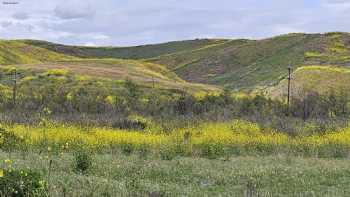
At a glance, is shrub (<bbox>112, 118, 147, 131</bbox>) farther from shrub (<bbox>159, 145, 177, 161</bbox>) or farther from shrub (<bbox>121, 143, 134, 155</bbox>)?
shrub (<bbox>159, 145, 177, 161</bbox>)

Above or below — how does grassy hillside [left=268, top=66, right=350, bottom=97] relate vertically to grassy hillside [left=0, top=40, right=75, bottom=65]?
below

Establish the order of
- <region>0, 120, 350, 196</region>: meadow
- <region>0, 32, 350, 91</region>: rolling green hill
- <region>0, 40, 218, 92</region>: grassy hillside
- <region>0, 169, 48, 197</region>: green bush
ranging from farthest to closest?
<region>0, 32, 350, 91</region>: rolling green hill < <region>0, 40, 218, 92</region>: grassy hillside < <region>0, 120, 350, 196</region>: meadow < <region>0, 169, 48, 197</region>: green bush

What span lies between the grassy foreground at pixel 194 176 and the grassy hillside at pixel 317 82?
4122 centimetres

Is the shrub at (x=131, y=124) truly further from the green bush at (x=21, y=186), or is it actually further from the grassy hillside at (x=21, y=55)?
the grassy hillside at (x=21, y=55)

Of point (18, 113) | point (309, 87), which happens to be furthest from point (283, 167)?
point (309, 87)

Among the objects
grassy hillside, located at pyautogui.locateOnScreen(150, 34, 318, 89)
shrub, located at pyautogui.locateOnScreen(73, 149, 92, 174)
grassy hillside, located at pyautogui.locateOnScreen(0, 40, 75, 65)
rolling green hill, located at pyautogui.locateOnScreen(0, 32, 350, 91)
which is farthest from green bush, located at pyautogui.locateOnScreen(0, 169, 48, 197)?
grassy hillside, located at pyautogui.locateOnScreen(0, 40, 75, 65)

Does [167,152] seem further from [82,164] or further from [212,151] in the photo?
[82,164]

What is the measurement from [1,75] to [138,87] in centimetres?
1615

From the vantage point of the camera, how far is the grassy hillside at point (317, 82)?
6262 cm

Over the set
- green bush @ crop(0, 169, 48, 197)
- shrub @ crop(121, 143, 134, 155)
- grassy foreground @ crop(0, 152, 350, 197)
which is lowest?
shrub @ crop(121, 143, 134, 155)

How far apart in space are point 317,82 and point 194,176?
52593 millimetres

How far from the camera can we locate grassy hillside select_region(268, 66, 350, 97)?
62625 mm

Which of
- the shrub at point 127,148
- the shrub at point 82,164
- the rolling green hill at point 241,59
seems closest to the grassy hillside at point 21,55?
the rolling green hill at point 241,59

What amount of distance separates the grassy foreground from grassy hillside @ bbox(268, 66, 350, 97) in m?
41.2
